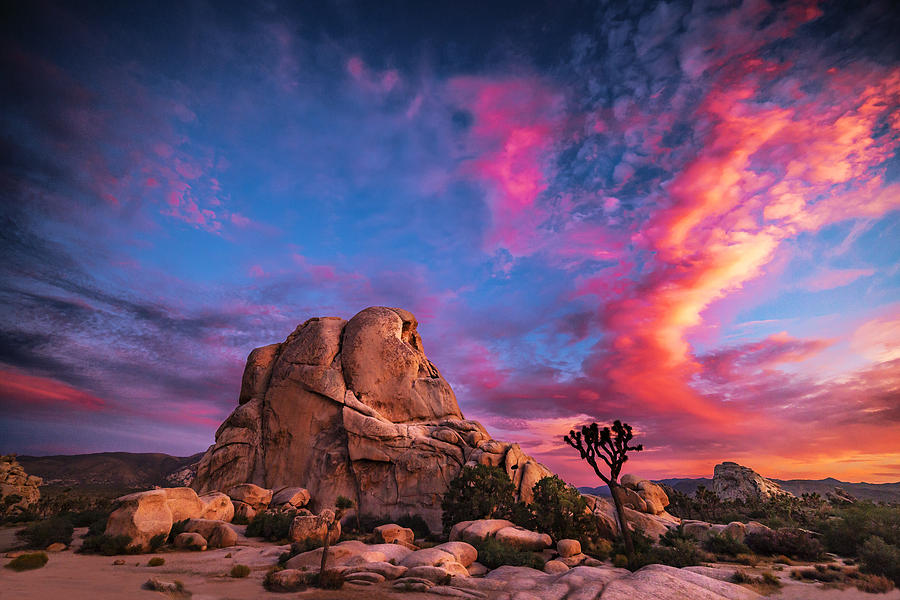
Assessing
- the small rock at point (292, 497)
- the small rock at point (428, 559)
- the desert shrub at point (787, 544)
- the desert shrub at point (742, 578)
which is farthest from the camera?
the small rock at point (292, 497)

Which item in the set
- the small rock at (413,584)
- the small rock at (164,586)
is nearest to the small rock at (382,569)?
the small rock at (413,584)

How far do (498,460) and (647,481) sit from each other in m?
15.3

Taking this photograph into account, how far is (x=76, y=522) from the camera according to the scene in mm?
36688

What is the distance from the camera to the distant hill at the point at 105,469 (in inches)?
4783

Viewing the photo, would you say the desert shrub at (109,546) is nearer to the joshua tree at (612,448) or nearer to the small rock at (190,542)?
→ the small rock at (190,542)

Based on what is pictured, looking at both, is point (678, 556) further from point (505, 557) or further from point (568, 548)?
point (505, 557)

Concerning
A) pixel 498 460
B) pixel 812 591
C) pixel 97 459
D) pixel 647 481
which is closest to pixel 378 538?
pixel 498 460

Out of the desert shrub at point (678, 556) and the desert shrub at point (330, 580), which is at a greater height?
the desert shrub at point (678, 556)

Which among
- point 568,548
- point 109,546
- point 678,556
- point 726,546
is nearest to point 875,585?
point 678,556

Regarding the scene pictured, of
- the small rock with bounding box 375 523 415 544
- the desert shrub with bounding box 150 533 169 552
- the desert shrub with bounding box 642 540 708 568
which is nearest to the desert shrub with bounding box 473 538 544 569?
the desert shrub with bounding box 642 540 708 568

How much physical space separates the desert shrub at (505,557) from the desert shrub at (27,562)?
23.1 metres

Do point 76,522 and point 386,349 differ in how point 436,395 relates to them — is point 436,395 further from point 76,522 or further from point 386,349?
point 76,522

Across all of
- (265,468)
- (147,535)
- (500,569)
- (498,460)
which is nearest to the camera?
(500,569)

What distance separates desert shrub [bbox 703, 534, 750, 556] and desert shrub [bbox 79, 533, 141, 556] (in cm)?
3800
